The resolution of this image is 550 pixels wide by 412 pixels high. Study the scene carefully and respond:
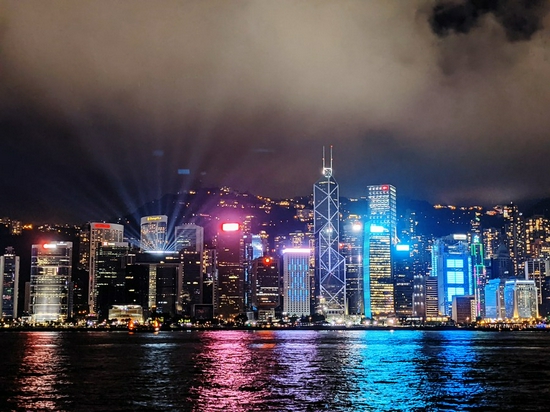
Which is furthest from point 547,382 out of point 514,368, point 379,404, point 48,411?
point 48,411

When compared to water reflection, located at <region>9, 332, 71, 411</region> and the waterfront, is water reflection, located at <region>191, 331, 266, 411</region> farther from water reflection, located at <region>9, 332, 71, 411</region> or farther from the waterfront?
water reflection, located at <region>9, 332, 71, 411</region>

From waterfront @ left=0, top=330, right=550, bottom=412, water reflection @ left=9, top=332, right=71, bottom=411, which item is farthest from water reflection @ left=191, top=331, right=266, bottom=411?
water reflection @ left=9, top=332, right=71, bottom=411

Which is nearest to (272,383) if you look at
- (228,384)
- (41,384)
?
(228,384)

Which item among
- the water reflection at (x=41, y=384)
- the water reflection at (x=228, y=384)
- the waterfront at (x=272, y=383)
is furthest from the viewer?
the waterfront at (x=272, y=383)

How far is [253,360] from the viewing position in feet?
284

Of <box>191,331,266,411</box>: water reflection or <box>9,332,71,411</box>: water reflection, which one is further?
<box>191,331,266,411</box>: water reflection

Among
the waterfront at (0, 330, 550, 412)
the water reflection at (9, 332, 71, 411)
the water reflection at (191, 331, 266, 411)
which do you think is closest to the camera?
the water reflection at (9, 332, 71, 411)

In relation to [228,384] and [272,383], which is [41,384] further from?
[272,383]

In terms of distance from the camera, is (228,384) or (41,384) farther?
(41,384)

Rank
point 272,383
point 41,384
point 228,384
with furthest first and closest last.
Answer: point 272,383, point 41,384, point 228,384

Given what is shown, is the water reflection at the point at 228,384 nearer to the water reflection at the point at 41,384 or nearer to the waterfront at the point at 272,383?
the waterfront at the point at 272,383

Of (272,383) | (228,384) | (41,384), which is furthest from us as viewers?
(272,383)

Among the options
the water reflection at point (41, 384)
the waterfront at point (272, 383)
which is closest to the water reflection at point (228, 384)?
the waterfront at point (272, 383)

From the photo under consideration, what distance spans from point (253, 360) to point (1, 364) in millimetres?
26889
